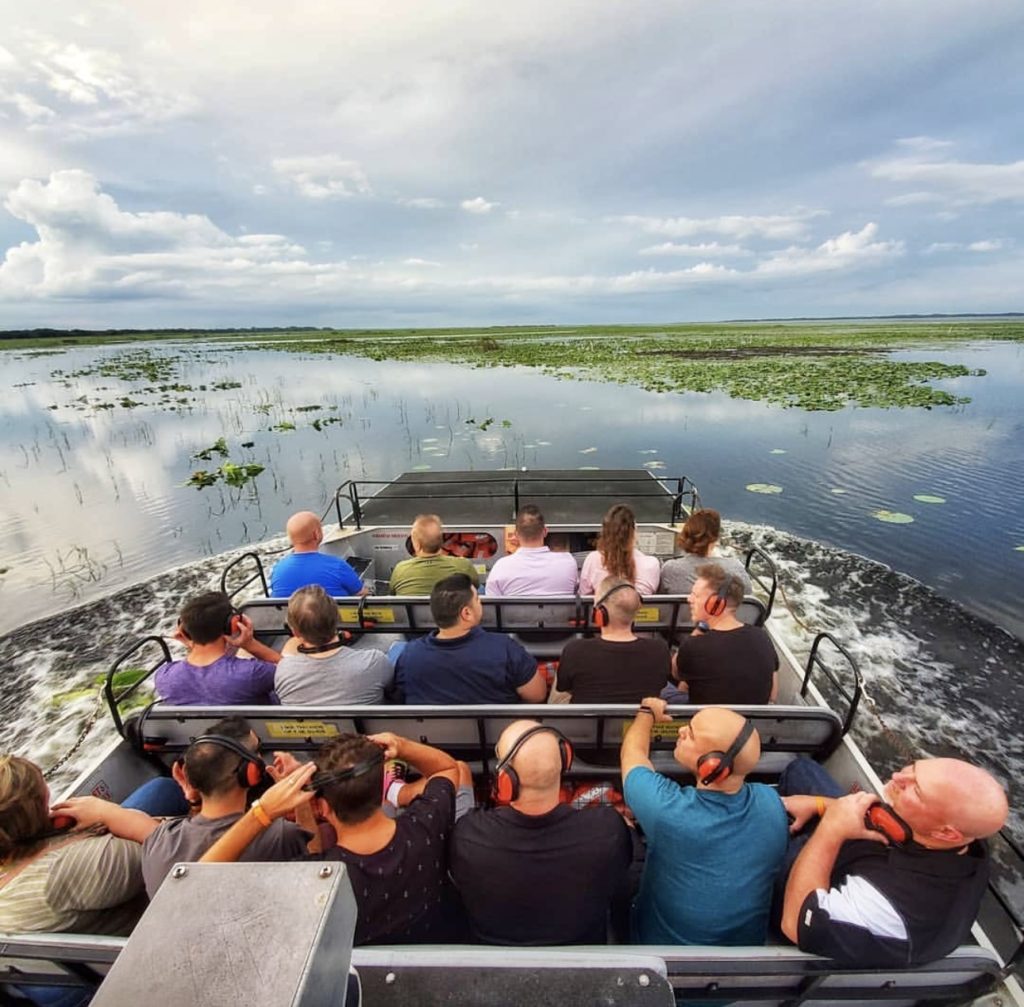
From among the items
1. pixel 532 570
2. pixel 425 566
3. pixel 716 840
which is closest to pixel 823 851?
pixel 716 840

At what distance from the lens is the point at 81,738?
6152 millimetres

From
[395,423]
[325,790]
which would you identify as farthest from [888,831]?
[395,423]

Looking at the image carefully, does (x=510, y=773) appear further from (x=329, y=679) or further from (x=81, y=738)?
(x=81, y=738)

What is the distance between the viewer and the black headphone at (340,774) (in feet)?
6.73

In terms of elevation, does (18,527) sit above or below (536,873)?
below

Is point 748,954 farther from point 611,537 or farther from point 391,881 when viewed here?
point 611,537

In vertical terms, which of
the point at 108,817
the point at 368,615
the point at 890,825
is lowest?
the point at 368,615

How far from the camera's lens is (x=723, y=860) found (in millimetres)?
2172

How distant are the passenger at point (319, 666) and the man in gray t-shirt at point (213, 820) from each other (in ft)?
3.53

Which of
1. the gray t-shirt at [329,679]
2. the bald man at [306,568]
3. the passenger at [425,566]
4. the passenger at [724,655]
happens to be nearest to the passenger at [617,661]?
the passenger at [724,655]

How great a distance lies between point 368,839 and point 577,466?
14926mm

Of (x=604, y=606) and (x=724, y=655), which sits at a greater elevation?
(x=604, y=606)

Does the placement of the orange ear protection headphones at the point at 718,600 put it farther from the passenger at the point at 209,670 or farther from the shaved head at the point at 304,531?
the shaved head at the point at 304,531

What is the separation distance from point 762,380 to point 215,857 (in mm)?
34876
